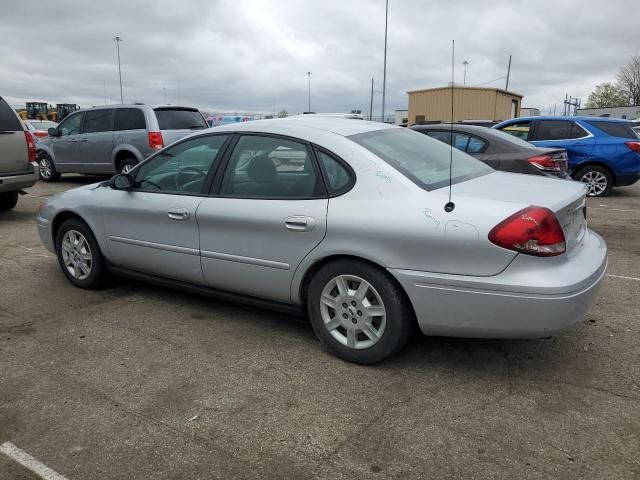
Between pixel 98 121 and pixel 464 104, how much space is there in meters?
24.8

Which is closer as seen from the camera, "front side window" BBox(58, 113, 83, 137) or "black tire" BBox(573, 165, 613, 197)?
"black tire" BBox(573, 165, 613, 197)

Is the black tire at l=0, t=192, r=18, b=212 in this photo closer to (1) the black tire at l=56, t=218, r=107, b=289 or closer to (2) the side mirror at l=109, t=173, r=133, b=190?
(1) the black tire at l=56, t=218, r=107, b=289

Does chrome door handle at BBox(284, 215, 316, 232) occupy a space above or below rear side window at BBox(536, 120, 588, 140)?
below

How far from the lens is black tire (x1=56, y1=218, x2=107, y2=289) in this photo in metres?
4.72

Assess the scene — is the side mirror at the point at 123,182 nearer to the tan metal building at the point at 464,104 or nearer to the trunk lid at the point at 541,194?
the trunk lid at the point at 541,194

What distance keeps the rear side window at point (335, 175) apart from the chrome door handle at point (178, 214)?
1.15 meters

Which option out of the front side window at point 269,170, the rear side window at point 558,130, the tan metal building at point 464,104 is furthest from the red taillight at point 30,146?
the tan metal building at point 464,104

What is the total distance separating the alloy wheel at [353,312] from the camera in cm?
325

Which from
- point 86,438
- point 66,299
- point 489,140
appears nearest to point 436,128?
point 489,140

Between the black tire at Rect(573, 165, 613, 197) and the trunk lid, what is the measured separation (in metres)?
8.08

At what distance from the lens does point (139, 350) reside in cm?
368

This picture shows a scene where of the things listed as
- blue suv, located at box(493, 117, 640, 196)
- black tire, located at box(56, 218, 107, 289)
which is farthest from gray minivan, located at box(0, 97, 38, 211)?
blue suv, located at box(493, 117, 640, 196)

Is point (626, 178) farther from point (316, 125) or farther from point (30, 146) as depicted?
point (30, 146)

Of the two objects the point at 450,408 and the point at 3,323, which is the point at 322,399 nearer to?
the point at 450,408
